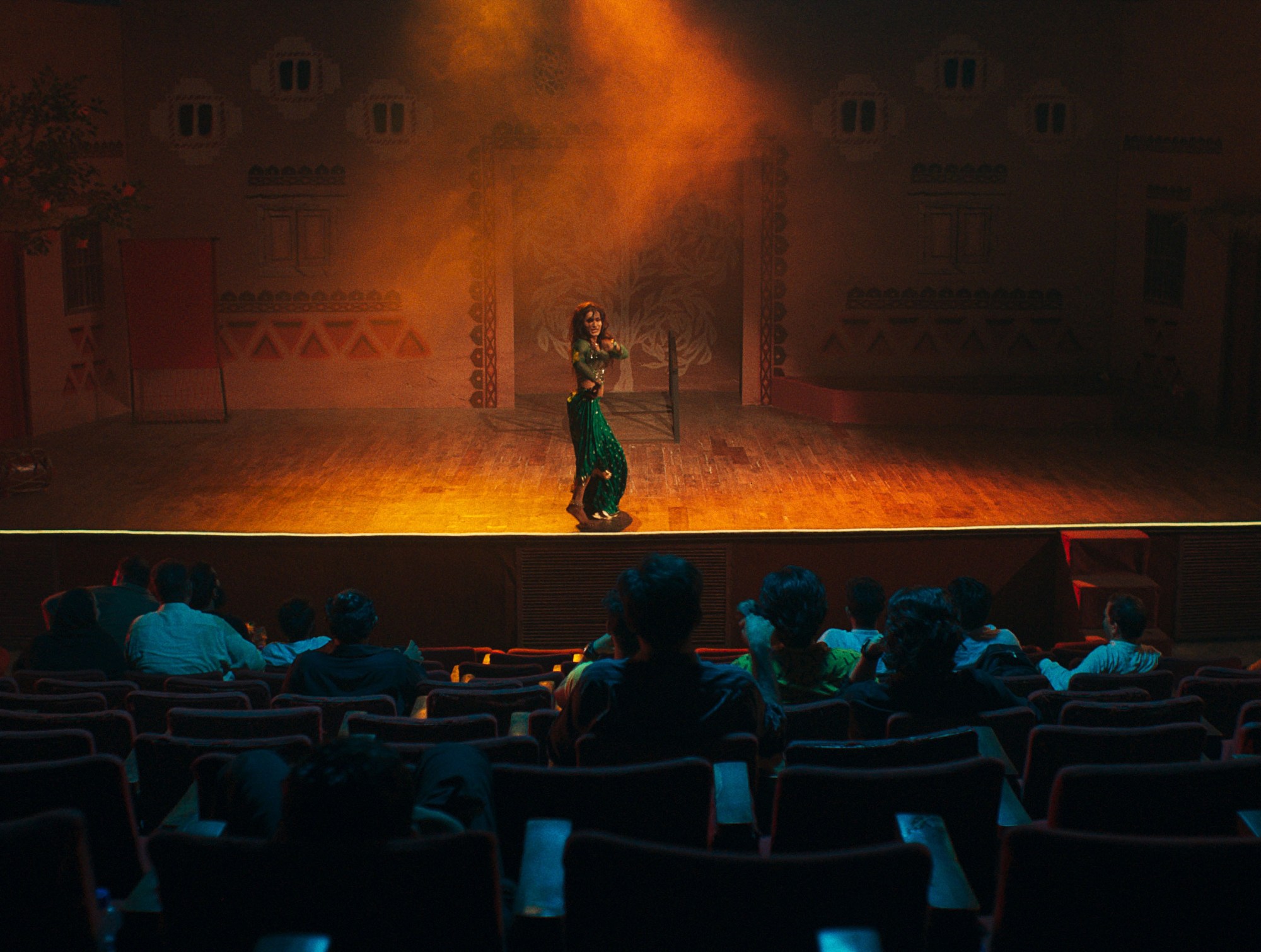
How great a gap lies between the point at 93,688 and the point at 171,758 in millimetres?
1503

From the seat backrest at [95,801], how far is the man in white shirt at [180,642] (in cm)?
253

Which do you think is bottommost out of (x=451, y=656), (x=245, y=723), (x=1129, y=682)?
(x=451, y=656)

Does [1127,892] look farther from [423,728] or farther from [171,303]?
[171,303]

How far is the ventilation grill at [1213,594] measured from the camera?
734cm

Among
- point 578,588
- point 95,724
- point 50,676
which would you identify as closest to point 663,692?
point 95,724

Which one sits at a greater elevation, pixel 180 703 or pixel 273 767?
pixel 273 767

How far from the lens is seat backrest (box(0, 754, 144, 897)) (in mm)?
2297

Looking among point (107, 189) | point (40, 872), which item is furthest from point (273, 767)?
point (107, 189)

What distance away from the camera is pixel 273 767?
2197 millimetres

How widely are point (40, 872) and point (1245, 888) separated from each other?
1.60 metres

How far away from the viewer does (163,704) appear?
3596 millimetres

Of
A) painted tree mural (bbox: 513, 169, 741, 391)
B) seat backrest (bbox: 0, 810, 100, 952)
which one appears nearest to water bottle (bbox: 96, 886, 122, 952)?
seat backrest (bbox: 0, 810, 100, 952)

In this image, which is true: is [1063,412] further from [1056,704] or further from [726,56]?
[1056,704]

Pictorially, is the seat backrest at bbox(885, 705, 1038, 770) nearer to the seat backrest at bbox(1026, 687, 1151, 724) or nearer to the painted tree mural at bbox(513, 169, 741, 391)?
the seat backrest at bbox(1026, 687, 1151, 724)
